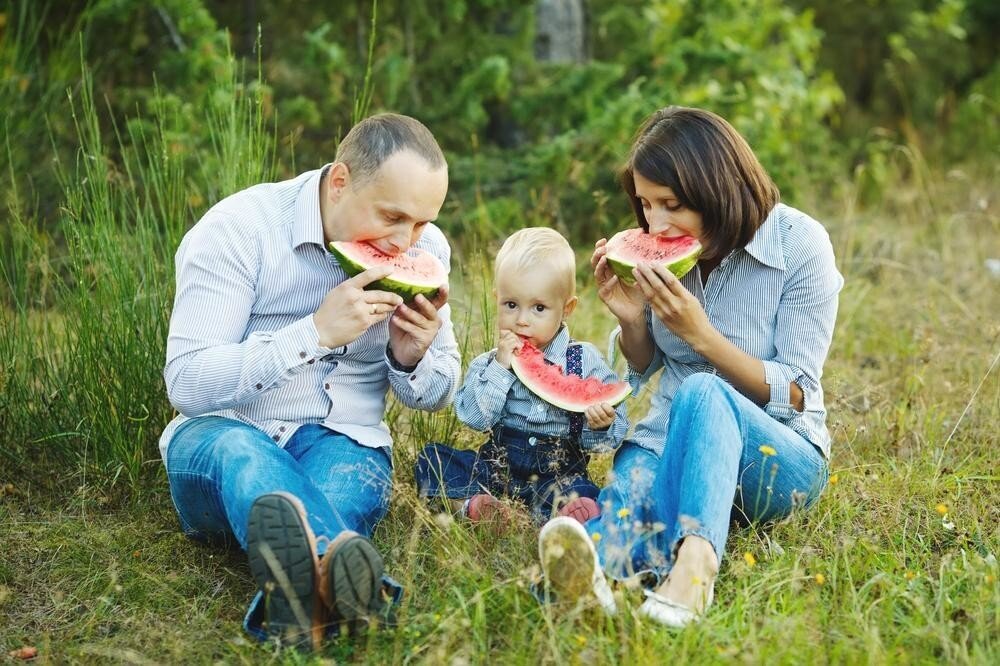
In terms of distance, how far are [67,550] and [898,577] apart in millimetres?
2791

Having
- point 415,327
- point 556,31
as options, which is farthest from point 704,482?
point 556,31

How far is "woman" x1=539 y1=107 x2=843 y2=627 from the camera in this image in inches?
129

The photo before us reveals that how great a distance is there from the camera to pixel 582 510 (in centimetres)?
374

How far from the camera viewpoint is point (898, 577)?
11.0 feet

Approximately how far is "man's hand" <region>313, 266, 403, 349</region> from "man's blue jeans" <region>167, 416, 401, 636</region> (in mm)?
412

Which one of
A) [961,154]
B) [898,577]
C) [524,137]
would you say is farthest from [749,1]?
[898,577]

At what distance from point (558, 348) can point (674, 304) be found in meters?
0.69

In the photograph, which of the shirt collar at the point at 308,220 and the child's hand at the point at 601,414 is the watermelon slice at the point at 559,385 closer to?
the child's hand at the point at 601,414

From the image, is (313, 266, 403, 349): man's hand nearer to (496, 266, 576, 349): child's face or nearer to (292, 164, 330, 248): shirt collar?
(292, 164, 330, 248): shirt collar

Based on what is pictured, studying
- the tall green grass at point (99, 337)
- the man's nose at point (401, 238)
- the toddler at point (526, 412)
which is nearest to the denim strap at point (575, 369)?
the toddler at point (526, 412)

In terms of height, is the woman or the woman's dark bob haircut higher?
the woman's dark bob haircut

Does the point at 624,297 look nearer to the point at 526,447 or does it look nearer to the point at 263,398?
the point at 526,447

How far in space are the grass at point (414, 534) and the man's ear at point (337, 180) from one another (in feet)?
2.64

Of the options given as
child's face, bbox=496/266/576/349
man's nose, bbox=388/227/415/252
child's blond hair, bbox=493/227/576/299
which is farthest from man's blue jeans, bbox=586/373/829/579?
man's nose, bbox=388/227/415/252
